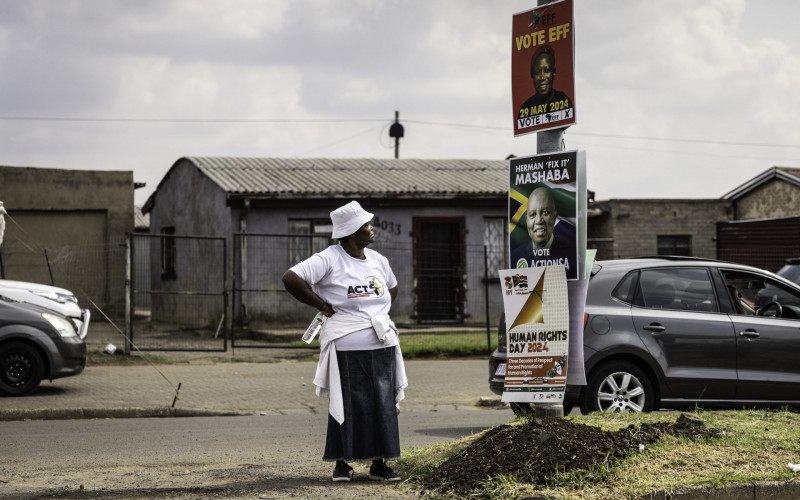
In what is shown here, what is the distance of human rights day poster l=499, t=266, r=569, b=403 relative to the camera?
6.81m

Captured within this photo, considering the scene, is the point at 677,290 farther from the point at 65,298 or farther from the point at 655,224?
the point at 655,224

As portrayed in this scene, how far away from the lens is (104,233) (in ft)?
85.4

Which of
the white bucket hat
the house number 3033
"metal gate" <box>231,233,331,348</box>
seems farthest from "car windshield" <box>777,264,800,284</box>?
the house number 3033

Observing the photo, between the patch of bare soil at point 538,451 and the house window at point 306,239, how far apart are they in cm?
1296

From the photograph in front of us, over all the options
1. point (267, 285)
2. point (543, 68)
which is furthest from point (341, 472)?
point (267, 285)

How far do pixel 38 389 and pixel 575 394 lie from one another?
25.2ft

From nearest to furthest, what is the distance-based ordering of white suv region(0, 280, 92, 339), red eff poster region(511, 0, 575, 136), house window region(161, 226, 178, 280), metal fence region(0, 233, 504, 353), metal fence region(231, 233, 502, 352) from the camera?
red eff poster region(511, 0, 575, 136), white suv region(0, 280, 92, 339), metal fence region(231, 233, 502, 352), metal fence region(0, 233, 504, 353), house window region(161, 226, 178, 280)

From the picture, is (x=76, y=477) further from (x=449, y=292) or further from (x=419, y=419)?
(x=449, y=292)

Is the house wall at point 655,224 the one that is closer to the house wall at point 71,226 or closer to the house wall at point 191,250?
the house wall at point 191,250

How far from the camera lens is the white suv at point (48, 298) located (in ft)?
44.6

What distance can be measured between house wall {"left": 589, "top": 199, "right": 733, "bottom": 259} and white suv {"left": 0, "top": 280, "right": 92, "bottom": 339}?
20124mm

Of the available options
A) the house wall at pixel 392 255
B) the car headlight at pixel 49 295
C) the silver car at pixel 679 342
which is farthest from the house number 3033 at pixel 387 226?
the silver car at pixel 679 342

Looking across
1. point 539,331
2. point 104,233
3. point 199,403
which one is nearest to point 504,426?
point 539,331

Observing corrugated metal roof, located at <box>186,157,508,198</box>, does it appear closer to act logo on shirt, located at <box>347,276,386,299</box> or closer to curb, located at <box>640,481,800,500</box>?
act logo on shirt, located at <box>347,276,386,299</box>
